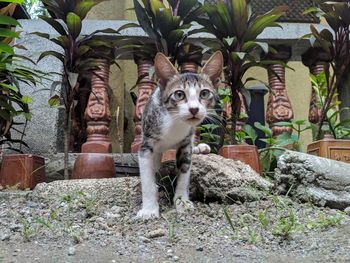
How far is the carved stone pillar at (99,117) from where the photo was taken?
3.78m

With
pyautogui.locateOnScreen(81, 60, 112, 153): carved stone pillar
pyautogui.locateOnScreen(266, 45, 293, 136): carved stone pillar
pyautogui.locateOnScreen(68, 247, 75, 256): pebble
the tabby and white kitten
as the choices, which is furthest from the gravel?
pyautogui.locateOnScreen(266, 45, 293, 136): carved stone pillar

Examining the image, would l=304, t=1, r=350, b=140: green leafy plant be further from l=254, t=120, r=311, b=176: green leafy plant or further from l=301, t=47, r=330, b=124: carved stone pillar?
l=301, t=47, r=330, b=124: carved stone pillar

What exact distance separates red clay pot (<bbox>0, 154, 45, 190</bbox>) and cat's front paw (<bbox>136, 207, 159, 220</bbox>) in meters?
1.05

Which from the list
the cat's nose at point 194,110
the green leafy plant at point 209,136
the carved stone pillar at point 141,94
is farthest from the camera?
the green leafy plant at point 209,136

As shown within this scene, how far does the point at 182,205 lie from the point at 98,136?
132 centimetres

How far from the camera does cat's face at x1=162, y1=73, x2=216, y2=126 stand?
2676 millimetres

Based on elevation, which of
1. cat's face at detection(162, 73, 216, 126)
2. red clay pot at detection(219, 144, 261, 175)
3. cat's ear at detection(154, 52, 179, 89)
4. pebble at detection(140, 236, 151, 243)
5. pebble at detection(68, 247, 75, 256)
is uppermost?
cat's ear at detection(154, 52, 179, 89)

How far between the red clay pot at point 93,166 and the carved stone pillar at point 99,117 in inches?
10.2

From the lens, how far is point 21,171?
338 centimetres

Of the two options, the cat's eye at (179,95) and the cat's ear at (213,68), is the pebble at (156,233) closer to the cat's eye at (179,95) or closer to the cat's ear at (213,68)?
the cat's eye at (179,95)

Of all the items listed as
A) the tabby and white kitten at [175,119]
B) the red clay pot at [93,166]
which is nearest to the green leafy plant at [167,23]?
the tabby and white kitten at [175,119]

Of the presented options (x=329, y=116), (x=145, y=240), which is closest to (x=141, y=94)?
(x=329, y=116)

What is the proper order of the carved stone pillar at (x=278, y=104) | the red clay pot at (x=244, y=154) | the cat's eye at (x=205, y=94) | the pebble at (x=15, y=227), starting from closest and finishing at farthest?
the pebble at (x=15, y=227)
the cat's eye at (x=205, y=94)
the red clay pot at (x=244, y=154)
the carved stone pillar at (x=278, y=104)

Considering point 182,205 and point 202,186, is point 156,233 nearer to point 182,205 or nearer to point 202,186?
point 182,205
